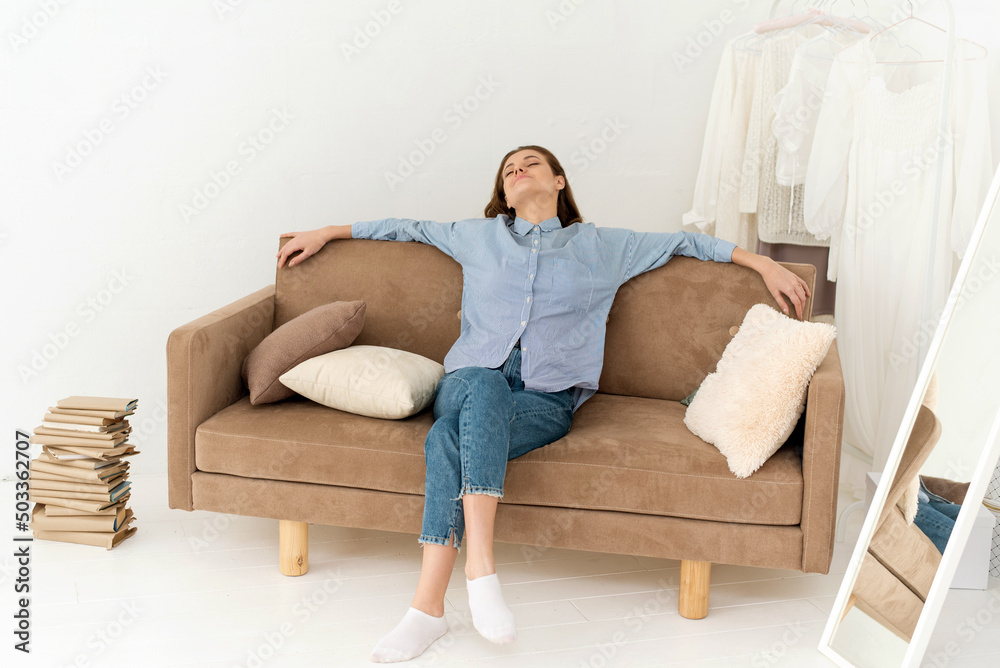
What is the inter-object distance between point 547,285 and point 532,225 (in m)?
0.22

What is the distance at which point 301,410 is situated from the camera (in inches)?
84.5

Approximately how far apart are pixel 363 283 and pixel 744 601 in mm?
1343

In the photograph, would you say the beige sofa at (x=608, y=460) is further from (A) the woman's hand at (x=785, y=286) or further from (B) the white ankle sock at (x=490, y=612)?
(B) the white ankle sock at (x=490, y=612)

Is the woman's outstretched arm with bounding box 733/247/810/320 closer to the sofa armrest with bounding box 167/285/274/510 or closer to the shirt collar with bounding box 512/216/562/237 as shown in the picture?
the shirt collar with bounding box 512/216/562/237

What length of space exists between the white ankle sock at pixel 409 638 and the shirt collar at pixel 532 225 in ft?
3.56

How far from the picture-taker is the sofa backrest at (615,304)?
2.33m

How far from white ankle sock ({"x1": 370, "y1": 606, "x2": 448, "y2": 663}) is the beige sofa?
0.89 feet

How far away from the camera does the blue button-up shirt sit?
7.21ft

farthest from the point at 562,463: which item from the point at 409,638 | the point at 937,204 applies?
the point at 937,204

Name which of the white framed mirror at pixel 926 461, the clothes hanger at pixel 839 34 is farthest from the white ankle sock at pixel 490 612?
the clothes hanger at pixel 839 34

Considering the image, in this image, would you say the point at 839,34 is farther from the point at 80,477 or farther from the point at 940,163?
the point at 80,477

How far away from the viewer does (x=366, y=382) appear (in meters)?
2.05

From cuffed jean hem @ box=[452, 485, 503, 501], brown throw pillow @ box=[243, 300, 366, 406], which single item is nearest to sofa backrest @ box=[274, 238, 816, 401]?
brown throw pillow @ box=[243, 300, 366, 406]

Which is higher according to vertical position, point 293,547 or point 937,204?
point 937,204
